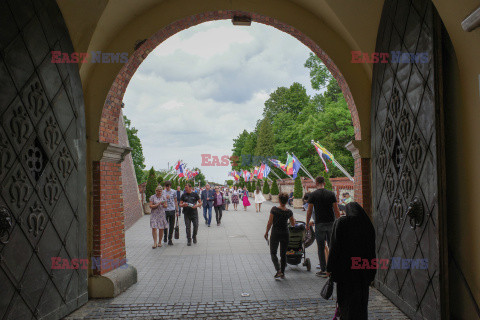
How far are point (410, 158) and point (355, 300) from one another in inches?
84.5

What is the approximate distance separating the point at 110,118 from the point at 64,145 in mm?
1440

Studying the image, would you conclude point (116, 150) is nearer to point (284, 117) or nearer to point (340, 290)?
point (340, 290)

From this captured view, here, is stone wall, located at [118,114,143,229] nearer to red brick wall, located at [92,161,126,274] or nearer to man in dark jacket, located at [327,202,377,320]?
red brick wall, located at [92,161,126,274]

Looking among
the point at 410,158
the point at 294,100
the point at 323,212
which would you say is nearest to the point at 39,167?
the point at 323,212

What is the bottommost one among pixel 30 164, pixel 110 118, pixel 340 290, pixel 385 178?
pixel 340 290

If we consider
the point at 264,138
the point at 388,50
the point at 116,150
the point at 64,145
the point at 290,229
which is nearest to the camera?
the point at 64,145

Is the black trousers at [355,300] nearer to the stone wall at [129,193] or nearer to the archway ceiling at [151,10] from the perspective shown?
the archway ceiling at [151,10]

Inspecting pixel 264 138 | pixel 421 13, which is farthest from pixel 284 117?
pixel 421 13

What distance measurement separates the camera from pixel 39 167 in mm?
4871

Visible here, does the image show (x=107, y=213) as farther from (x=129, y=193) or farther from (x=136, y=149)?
(x=136, y=149)

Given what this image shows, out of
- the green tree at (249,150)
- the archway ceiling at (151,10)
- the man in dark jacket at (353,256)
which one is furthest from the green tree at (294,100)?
the man in dark jacket at (353,256)

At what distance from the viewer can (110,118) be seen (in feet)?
22.1

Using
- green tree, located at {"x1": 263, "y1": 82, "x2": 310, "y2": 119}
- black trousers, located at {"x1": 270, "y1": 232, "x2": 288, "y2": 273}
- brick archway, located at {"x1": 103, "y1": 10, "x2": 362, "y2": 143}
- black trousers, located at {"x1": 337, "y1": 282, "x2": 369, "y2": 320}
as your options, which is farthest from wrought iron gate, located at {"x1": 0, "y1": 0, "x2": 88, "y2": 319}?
green tree, located at {"x1": 263, "y1": 82, "x2": 310, "y2": 119}

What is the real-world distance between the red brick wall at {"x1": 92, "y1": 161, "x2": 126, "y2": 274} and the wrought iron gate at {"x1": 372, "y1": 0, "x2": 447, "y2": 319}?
4664 mm
